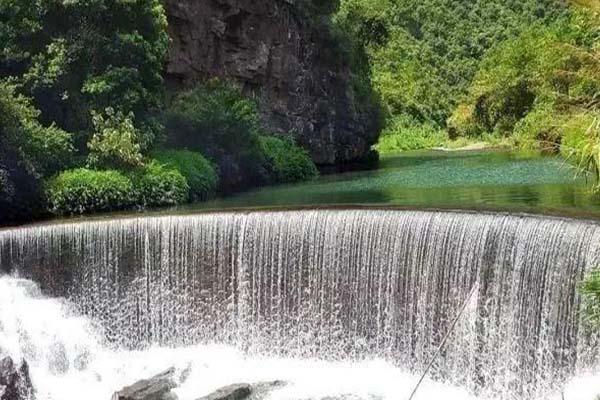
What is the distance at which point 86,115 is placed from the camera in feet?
57.7

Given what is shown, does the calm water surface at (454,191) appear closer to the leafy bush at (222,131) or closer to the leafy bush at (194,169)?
the leafy bush at (194,169)

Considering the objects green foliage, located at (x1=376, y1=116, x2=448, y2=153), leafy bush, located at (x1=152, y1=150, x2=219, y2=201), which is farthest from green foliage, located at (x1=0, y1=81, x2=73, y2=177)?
green foliage, located at (x1=376, y1=116, x2=448, y2=153)

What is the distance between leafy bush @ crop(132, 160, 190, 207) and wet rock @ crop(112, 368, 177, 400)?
6.55 metres

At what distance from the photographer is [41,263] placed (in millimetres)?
12547

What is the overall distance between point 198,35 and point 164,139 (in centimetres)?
726

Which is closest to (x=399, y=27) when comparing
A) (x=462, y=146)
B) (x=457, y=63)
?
(x=457, y=63)

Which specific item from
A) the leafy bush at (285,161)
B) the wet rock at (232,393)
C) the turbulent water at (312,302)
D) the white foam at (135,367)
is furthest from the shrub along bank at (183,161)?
the wet rock at (232,393)

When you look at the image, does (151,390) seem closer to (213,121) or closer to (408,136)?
(213,121)

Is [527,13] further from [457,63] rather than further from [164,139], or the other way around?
[164,139]

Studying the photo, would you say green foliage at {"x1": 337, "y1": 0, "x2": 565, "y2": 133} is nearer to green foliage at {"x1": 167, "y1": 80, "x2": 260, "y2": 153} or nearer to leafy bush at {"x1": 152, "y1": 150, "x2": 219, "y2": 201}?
green foliage at {"x1": 167, "y1": 80, "x2": 260, "y2": 153}

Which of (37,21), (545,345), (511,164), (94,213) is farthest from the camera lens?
(511,164)

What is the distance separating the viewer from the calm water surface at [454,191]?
Answer: 12359 mm

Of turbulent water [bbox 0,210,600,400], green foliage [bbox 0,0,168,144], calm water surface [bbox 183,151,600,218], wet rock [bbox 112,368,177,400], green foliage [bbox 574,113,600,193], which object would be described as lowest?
wet rock [bbox 112,368,177,400]

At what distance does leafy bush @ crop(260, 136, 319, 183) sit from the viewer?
913 inches
